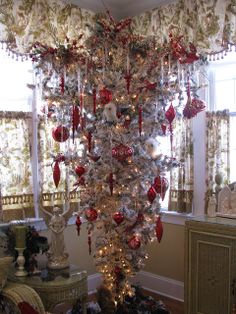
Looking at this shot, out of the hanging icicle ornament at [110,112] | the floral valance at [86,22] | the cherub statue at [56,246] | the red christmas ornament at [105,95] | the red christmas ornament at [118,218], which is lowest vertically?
the cherub statue at [56,246]

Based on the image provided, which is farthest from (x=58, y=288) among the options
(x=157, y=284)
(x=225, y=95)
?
(x=225, y=95)

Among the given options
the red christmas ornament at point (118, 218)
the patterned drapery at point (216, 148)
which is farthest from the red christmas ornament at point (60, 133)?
the patterned drapery at point (216, 148)

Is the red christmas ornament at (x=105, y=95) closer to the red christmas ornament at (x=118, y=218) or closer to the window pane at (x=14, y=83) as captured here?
the red christmas ornament at (x=118, y=218)

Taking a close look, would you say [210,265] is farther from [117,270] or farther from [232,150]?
[232,150]

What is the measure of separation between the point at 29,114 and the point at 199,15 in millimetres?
1931

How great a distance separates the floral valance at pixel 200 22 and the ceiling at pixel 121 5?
0.11 m

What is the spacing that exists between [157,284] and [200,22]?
283 centimetres

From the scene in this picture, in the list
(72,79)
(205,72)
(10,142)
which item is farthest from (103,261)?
(205,72)

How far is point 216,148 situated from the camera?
387 cm

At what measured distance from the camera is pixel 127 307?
3541 millimetres

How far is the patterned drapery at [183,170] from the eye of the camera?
4.07m

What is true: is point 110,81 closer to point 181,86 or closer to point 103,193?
point 181,86

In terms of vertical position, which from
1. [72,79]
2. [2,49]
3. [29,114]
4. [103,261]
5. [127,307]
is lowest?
[127,307]

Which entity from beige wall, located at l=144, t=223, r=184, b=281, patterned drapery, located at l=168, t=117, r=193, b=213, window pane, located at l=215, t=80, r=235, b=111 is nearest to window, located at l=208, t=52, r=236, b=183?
window pane, located at l=215, t=80, r=235, b=111
